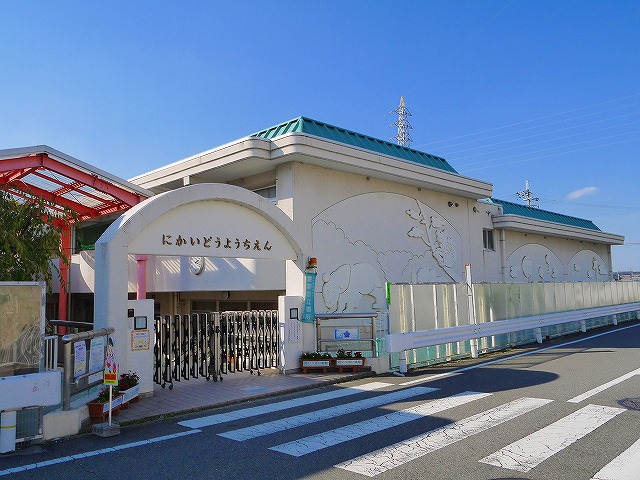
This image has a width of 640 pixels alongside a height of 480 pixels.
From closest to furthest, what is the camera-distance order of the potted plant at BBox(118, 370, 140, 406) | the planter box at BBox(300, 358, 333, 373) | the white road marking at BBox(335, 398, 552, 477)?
1. the white road marking at BBox(335, 398, 552, 477)
2. the potted plant at BBox(118, 370, 140, 406)
3. the planter box at BBox(300, 358, 333, 373)

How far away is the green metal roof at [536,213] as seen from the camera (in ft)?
94.3

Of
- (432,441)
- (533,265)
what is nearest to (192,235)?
(432,441)

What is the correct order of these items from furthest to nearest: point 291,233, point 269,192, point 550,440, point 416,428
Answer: point 269,192
point 291,233
point 416,428
point 550,440

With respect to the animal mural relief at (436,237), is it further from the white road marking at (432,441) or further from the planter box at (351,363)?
the white road marking at (432,441)

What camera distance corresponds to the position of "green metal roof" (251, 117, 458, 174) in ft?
54.4

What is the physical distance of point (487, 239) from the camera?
2597cm

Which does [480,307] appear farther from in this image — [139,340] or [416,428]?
[139,340]

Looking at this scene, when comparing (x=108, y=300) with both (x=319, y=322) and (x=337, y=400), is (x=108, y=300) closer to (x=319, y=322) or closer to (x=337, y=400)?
(x=337, y=400)

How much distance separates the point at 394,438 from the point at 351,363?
5.68 meters

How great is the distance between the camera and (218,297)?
66.3ft

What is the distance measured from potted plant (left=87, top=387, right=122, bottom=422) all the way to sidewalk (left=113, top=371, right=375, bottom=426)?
0.65 ft

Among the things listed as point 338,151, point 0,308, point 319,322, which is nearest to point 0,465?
point 0,308

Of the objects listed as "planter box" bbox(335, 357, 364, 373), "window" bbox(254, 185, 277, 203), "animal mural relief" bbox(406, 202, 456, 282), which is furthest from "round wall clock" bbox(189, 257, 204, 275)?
"animal mural relief" bbox(406, 202, 456, 282)

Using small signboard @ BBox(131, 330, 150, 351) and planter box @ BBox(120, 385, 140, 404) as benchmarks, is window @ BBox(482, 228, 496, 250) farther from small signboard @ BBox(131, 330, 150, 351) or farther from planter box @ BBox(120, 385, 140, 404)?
planter box @ BBox(120, 385, 140, 404)
